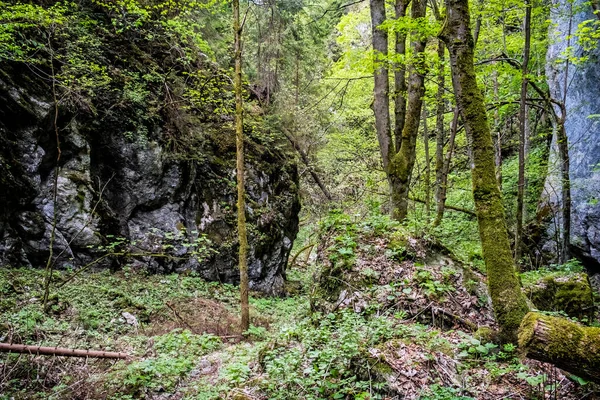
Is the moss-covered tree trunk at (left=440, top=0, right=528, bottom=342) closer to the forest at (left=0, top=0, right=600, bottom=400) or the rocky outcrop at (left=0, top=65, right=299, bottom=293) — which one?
the forest at (left=0, top=0, right=600, bottom=400)

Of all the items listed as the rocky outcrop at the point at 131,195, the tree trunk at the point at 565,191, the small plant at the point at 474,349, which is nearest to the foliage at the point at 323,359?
the small plant at the point at 474,349

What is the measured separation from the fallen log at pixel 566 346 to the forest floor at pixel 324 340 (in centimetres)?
41

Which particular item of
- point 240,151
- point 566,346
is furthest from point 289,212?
point 566,346

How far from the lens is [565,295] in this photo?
564 cm

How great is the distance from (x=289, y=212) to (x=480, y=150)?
9.82 metres

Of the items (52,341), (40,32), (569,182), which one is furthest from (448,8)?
(40,32)

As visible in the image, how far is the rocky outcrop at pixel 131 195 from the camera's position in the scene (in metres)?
7.73

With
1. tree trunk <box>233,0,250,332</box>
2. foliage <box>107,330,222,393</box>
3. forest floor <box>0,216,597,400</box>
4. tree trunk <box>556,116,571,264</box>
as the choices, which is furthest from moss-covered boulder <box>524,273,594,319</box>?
foliage <box>107,330,222,393</box>

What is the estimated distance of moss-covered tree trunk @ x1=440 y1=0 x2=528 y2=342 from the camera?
12.0 feet

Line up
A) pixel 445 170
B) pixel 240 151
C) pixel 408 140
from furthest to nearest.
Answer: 1. pixel 445 170
2. pixel 408 140
3. pixel 240 151

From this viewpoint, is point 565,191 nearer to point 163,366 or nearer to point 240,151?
point 240,151

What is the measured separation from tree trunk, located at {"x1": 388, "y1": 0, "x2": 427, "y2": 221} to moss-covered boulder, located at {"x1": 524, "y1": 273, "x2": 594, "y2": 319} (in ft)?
8.71

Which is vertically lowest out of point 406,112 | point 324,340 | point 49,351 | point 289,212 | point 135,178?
point 49,351

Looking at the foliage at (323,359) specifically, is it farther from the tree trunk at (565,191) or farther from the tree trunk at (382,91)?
the tree trunk at (565,191)
